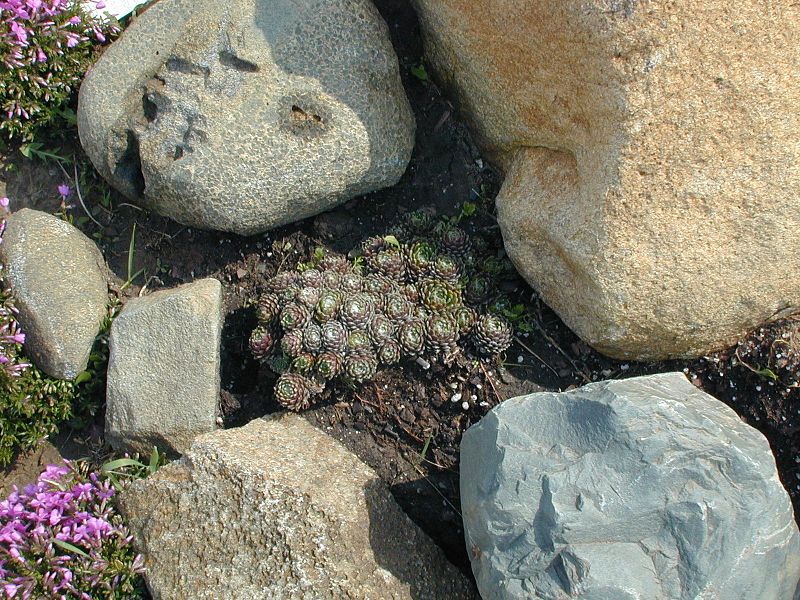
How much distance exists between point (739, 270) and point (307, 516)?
7.62 feet

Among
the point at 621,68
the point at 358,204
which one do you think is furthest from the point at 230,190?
the point at 621,68

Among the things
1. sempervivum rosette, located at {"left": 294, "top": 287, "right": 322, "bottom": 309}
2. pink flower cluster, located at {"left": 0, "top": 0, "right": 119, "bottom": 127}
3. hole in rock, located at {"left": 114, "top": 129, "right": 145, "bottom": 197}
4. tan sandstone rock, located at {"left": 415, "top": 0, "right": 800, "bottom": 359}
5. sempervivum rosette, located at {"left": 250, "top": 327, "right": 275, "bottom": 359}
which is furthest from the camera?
pink flower cluster, located at {"left": 0, "top": 0, "right": 119, "bottom": 127}

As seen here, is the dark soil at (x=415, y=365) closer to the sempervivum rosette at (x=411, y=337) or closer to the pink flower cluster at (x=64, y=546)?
the sempervivum rosette at (x=411, y=337)

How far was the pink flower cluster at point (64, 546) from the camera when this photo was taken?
362 centimetres

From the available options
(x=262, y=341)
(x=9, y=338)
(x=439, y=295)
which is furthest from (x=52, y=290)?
(x=439, y=295)

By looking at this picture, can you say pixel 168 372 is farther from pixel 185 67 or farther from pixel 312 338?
pixel 185 67

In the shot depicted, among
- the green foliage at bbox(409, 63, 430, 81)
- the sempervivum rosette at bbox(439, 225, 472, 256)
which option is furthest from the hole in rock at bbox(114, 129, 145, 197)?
the sempervivum rosette at bbox(439, 225, 472, 256)

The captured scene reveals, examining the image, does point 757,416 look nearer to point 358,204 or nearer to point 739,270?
point 739,270

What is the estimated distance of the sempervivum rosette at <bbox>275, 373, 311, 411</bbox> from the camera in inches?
146

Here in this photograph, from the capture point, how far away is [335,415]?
13.2ft

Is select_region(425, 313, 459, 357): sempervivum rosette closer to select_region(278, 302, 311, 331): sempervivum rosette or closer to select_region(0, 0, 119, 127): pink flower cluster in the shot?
select_region(278, 302, 311, 331): sempervivum rosette

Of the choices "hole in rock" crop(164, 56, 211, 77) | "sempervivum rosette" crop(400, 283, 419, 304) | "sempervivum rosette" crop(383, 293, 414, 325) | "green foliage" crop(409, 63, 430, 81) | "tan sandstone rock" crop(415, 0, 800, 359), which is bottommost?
"sempervivum rosette" crop(383, 293, 414, 325)

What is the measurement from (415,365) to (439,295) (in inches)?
16.4

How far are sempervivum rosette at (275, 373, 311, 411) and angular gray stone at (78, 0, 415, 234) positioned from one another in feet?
2.85
